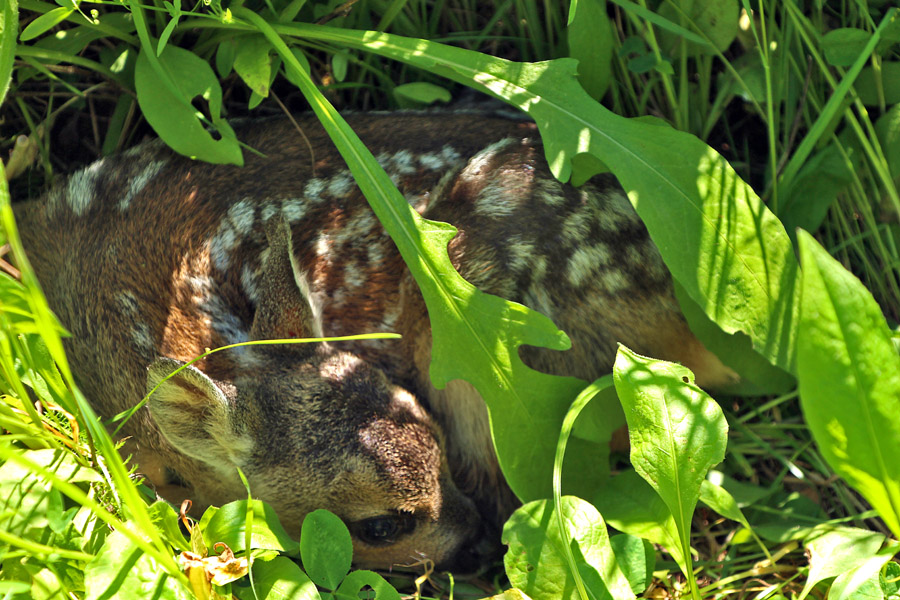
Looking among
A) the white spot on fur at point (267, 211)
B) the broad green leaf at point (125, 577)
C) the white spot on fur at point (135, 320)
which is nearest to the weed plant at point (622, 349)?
the broad green leaf at point (125, 577)

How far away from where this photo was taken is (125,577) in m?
2.03

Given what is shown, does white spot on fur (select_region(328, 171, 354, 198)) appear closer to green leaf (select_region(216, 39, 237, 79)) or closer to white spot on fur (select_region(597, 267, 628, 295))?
green leaf (select_region(216, 39, 237, 79))

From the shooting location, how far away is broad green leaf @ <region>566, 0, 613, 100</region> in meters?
2.70

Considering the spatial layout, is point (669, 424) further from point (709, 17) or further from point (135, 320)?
point (135, 320)

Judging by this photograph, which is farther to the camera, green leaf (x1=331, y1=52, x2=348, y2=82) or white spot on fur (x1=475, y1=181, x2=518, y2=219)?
green leaf (x1=331, y1=52, x2=348, y2=82)

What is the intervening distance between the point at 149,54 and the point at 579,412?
1904 mm

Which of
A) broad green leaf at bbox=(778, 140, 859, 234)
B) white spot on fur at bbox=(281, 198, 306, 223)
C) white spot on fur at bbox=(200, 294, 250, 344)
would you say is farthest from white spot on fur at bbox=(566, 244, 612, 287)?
white spot on fur at bbox=(200, 294, 250, 344)

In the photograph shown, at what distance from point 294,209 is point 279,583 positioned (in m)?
1.38

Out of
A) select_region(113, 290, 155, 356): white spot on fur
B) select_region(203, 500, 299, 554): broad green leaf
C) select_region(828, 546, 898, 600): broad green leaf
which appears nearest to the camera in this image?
select_region(828, 546, 898, 600): broad green leaf

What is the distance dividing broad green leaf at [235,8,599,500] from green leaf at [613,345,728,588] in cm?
34

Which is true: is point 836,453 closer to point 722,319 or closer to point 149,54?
point 722,319

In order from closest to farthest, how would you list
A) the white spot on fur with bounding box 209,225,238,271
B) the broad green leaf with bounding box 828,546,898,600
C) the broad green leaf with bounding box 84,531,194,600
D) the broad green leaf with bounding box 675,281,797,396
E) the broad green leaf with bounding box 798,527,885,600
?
the broad green leaf with bounding box 84,531,194,600 → the broad green leaf with bounding box 828,546,898,600 → the broad green leaf with bounding box 798,527,885,600 → the broad green leaf with bounding box 675,281,797,396 → the white spot on fur with bounding box 209,225,238,271

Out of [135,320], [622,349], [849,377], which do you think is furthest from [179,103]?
[849,377]

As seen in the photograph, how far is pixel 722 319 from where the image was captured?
2.35 meters
